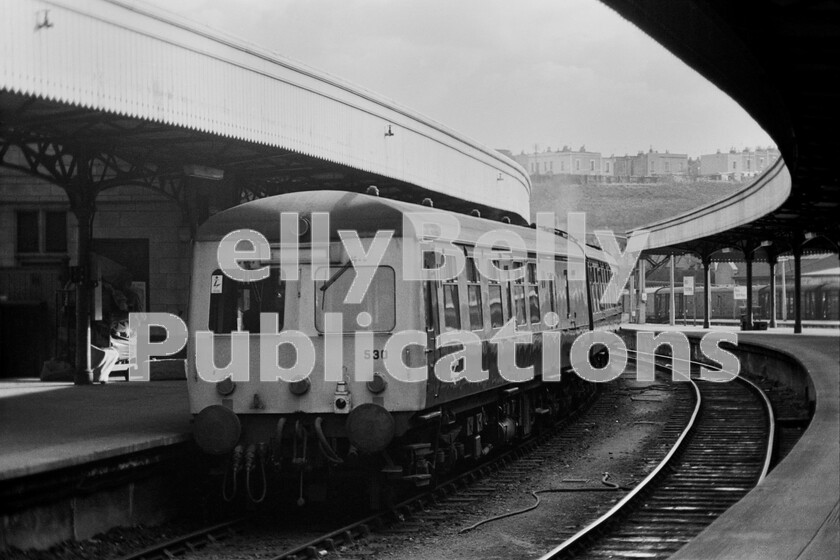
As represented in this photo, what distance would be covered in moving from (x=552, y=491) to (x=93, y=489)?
5349mm

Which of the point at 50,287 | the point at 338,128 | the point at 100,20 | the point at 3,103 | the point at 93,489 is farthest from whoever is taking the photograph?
the point at 50,287

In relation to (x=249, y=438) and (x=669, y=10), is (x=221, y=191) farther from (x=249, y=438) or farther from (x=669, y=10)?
(x=669, y=10)

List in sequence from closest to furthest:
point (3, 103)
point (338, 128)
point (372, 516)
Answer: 1. point (372, 516)
2. point (3, 103)
3. point (338, 128)

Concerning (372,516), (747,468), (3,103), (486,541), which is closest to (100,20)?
(3,103)

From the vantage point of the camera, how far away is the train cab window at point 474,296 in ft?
39.5

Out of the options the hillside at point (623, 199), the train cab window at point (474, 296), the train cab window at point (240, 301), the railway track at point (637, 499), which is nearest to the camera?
the railway track at point (637, 499)

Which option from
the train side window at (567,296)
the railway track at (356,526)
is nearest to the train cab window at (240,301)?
the railway track at (356,526)

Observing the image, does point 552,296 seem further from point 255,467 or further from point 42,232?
point 42,232

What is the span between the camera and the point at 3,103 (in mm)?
13164

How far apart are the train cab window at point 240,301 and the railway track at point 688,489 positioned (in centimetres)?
382

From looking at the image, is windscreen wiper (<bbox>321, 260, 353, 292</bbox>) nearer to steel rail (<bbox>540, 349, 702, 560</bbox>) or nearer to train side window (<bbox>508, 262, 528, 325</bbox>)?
steel rail (<bbox>540, 349, 702, 560</bbox>)

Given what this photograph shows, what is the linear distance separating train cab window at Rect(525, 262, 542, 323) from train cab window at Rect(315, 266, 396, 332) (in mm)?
4275

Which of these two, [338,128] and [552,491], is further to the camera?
[338,128]

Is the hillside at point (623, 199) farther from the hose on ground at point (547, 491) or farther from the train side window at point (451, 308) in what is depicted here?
the train side window at point (451, 308)
